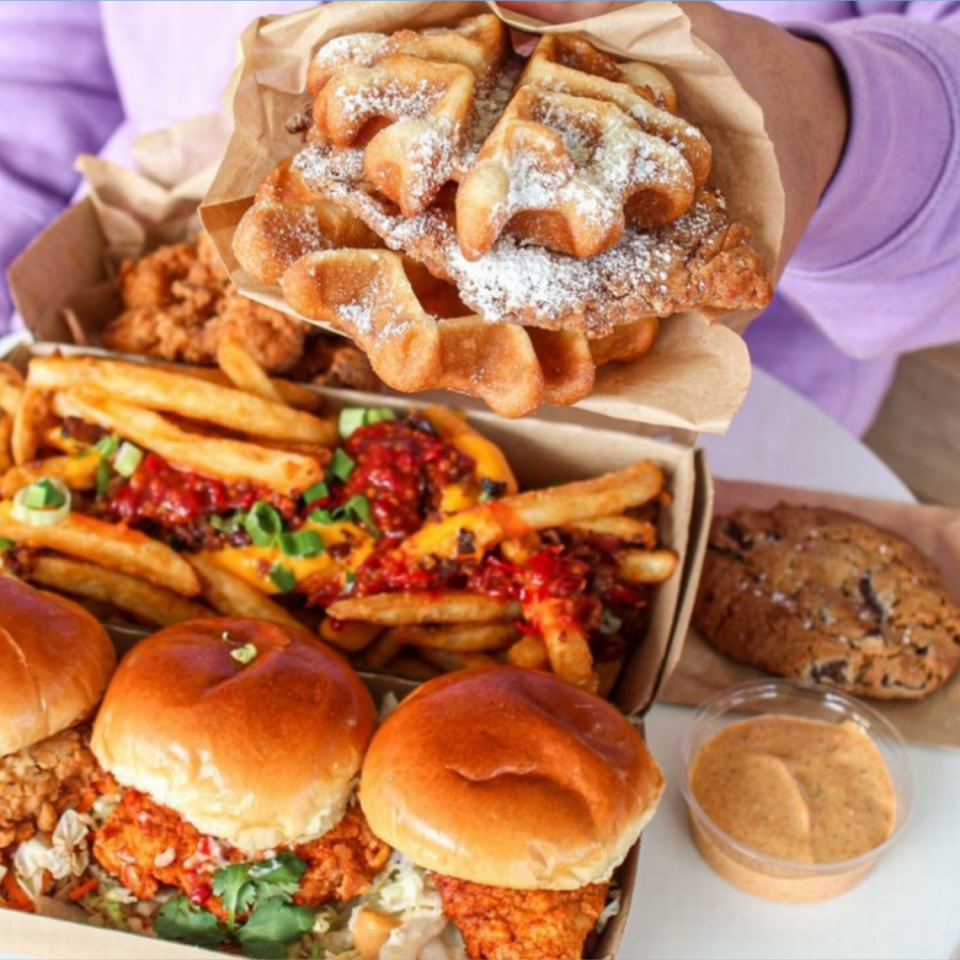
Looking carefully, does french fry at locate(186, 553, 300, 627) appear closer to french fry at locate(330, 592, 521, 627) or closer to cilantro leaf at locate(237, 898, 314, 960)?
french fry at locate(330, 592, 521, 627)

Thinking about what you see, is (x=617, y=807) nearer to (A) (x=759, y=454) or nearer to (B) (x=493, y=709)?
(B) (x=493, y=709)

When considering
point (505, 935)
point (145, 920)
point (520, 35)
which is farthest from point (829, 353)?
point (145, 920)

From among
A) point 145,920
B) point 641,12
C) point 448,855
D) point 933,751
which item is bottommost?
point 145,920

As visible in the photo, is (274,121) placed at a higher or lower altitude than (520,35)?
lower

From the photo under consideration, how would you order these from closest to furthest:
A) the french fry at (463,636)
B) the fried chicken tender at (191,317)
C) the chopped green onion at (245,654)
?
the chopped green onion at (245,654), the french fry at (463,636), the fried chicken tender at (191,317)

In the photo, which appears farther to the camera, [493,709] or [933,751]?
[933,751]

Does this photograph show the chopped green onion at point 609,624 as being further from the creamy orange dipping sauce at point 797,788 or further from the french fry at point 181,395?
the french fry at point 181,395

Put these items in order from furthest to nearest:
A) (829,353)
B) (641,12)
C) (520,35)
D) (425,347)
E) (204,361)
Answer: (829,353) < (204,361) < (520,35) < (641,12) < (425,347)

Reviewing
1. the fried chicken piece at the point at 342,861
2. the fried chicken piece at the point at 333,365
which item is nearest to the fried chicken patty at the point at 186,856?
the fried chicken piece at the point at 342,861
